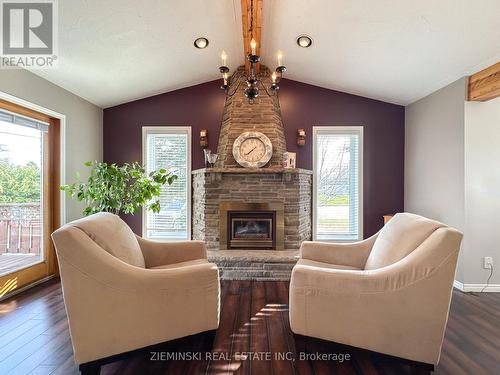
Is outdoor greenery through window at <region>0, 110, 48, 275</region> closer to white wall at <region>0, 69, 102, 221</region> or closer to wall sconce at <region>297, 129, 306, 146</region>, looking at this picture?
white wall at <region>0, 69, 102, 221</region>

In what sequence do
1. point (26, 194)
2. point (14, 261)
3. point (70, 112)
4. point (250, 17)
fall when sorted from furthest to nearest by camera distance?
point (70, 112) < point (26, 194) < point (14, 261) < point (250, 17)

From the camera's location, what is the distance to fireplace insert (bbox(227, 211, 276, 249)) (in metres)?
3.85

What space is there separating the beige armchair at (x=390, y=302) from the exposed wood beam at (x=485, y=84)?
201cm

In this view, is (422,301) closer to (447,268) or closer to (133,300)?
(447,268)

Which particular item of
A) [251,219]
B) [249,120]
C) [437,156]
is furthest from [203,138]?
[437,156]

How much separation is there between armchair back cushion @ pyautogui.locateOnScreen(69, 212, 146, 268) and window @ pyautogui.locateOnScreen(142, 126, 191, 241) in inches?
85.4

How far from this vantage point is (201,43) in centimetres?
319

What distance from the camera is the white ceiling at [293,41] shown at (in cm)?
241

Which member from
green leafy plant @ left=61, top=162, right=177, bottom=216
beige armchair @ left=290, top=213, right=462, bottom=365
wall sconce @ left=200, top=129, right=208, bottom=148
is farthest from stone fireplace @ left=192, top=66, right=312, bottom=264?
beige armchair @ left=290, top=213, right=462, bottom=365

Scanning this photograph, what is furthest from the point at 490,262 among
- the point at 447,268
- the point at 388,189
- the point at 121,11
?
the point at 121,11

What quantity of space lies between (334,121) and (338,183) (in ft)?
3.23

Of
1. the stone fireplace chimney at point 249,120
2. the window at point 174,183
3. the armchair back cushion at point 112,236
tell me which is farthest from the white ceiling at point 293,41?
the armchair back cushion at point 112,236

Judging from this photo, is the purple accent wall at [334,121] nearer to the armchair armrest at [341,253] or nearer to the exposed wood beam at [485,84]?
the exposed wood beam at [485,84]

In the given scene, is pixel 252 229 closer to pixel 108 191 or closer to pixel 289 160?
pixel 289 160
